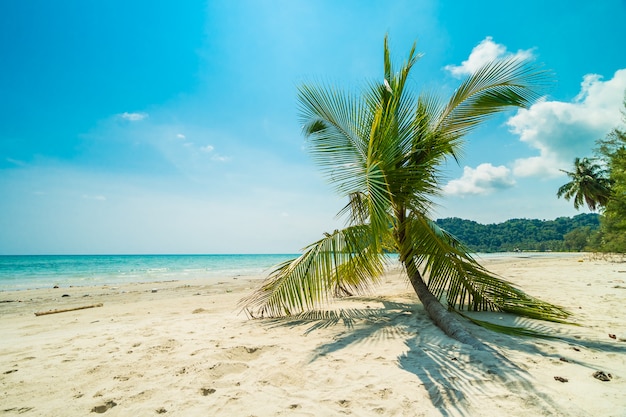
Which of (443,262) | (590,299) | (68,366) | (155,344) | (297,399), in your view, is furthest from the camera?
(590,299)

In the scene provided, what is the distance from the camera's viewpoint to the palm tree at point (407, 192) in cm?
443

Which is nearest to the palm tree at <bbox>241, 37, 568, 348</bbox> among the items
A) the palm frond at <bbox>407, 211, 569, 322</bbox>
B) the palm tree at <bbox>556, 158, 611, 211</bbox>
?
the palm frond at <bbox>407, 211, 569, 322</bbox>

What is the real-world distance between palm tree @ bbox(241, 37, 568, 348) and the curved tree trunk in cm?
2

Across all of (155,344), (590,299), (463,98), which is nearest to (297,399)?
(155,344)

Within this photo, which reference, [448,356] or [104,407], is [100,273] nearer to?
[104,407]

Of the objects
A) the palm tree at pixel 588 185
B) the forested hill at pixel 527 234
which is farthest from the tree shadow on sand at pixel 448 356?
the forested hill at pixel 527 234

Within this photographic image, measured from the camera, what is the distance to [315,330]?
418 cm

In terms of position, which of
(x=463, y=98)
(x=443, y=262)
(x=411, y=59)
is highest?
(x=411, y=59)

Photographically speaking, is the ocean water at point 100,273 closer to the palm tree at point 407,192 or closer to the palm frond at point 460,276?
the palm tree at point 407,192

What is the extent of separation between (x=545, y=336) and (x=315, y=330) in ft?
9.59

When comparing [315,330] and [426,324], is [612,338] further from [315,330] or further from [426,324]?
[315,330]

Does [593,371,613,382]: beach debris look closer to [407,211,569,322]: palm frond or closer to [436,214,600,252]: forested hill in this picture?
[407,211,569,322]: palm frond

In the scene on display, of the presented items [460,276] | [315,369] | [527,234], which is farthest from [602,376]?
[527,234]

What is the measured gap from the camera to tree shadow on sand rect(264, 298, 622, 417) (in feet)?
7.03
